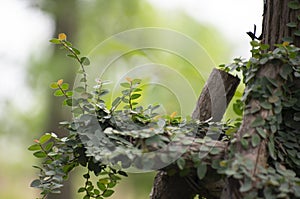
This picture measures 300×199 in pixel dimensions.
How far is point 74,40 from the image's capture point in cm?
246

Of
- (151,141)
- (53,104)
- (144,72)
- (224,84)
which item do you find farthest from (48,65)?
(151,141)

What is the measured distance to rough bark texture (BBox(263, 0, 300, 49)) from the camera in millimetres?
764

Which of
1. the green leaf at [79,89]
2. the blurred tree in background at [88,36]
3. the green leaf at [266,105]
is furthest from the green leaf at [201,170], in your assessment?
the blurred tree in background at [88,36]

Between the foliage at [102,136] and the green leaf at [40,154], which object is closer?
the foliage at [102,136]

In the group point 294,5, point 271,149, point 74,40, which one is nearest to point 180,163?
point 271,149

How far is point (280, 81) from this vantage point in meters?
0.65

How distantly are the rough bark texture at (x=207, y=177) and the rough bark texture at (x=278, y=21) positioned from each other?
10 centimetres

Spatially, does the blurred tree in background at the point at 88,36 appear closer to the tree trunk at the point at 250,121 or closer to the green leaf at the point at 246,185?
the tree trunk at the point at 250,121

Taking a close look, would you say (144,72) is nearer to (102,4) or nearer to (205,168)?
(205,168)

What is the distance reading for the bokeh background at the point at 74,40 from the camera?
230 cm

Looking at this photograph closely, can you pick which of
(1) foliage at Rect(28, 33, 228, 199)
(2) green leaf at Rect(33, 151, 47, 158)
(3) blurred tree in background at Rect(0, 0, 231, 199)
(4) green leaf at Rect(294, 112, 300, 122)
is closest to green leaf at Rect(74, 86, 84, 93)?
(1) foliage at Rect(28, 33, 228, 199)

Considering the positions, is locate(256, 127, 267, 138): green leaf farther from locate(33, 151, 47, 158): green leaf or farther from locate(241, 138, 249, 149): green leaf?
locate(33, 151, 47, 158): green leaf

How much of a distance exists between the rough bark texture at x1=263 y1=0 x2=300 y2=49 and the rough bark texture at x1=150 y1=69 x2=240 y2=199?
10 cm

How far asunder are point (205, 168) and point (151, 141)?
8 centimetres
